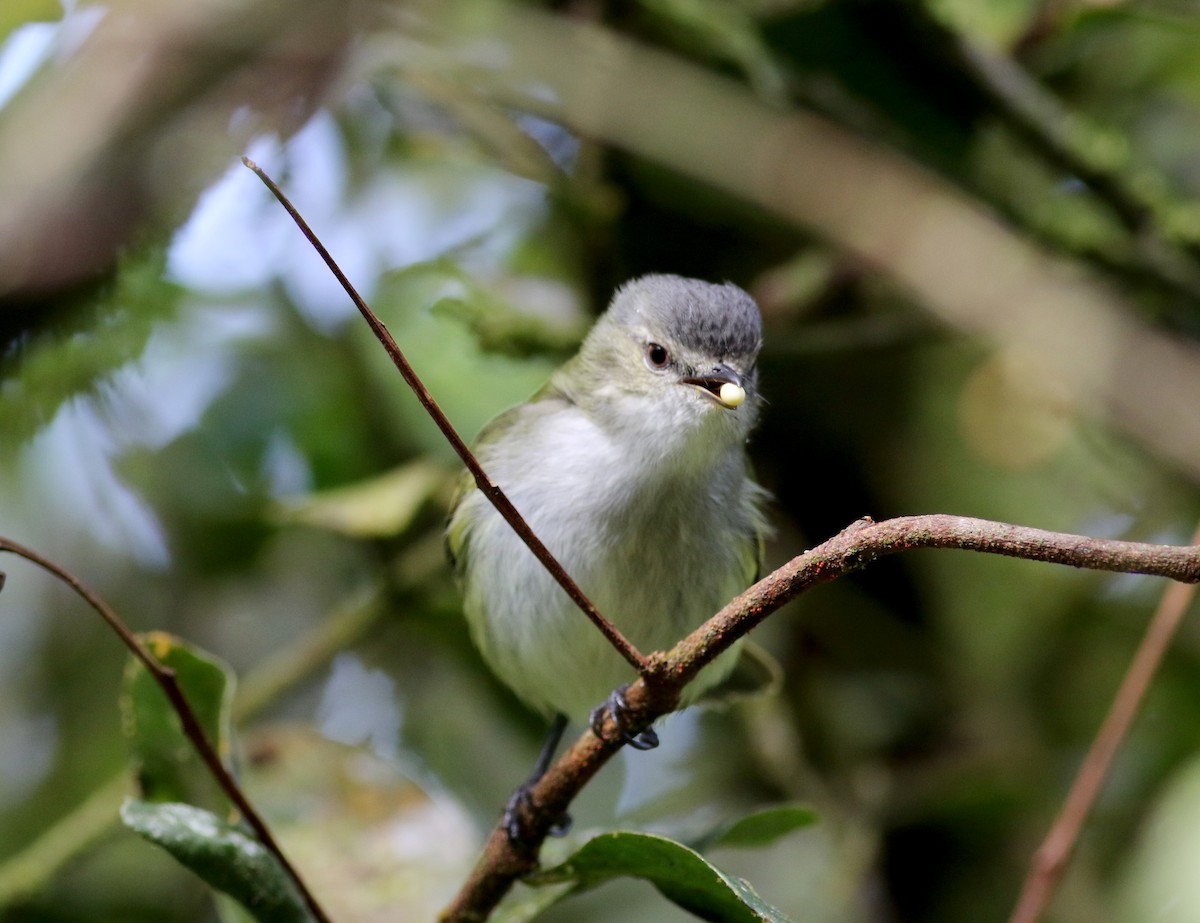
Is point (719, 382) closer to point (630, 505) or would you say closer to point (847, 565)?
point (630, 505)

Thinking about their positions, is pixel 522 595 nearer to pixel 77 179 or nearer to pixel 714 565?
pixel 714 565

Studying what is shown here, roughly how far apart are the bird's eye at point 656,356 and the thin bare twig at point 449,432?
1395 millimetres

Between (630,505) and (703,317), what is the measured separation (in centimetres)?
48

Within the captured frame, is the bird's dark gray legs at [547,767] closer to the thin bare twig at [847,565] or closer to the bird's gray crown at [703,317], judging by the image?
the thin bare twig at [847,565]

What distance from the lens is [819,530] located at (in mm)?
3908

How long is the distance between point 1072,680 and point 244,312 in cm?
273

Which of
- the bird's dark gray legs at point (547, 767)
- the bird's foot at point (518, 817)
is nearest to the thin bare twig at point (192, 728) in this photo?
the bird's foot at point (518, 817)

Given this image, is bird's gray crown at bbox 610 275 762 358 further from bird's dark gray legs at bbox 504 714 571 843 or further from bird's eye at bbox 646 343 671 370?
bird's dark gray legs at bbox 504 714 571 843

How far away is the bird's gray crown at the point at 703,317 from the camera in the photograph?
2842 mm

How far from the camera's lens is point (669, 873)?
1.91 m

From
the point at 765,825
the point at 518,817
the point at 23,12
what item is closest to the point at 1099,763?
the point at 765,825

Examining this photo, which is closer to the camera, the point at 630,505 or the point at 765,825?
the point at 765,825

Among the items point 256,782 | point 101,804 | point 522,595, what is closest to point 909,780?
point 522,595

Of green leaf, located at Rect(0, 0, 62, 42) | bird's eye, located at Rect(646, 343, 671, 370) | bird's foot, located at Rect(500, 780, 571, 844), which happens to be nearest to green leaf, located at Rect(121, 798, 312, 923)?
bird's foot, located at Rect(500, 780, 571, 844)
